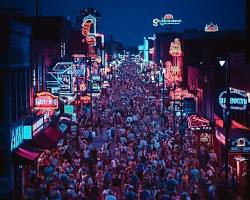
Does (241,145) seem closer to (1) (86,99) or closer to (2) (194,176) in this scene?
(2) (194,176)

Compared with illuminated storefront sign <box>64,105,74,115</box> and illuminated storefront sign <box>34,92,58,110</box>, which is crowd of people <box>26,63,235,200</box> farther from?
illuminated storefront sign <box>34,92,58,110</box>

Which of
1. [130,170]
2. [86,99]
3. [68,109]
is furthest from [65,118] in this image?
[86,99]

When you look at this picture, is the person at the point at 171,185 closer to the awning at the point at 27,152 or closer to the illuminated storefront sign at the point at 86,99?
the awning at the point at 27,152

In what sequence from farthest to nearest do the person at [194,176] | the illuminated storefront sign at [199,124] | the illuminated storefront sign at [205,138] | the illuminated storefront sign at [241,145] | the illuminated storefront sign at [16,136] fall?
the illuminated storefront sign at [205,138], the illuminated storefront sign at [199,124], the person at [194,176], the illuminated storefront sign at [241,145], the illuminated storefront sign at [16,136]

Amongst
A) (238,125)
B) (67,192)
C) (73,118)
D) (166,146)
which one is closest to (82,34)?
(73,118)

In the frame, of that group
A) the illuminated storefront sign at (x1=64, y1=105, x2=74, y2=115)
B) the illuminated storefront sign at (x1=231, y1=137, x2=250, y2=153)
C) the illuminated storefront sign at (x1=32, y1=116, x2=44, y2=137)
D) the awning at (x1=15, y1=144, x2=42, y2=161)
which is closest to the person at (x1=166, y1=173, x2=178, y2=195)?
the illuminated storefront sign at (x1=231, y1=137, x2=250, y2=153)

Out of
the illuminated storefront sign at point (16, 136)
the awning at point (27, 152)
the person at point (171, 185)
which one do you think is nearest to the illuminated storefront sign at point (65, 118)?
the awning at point (27, 152)
